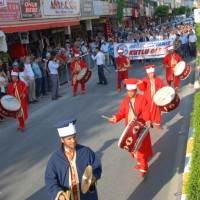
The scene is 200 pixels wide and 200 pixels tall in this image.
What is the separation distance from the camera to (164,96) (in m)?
9.50

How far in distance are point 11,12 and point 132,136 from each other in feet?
41.4

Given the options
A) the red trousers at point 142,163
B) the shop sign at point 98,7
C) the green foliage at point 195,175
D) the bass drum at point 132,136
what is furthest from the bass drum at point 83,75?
the shop sign at point 98,7

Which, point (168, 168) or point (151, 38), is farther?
point (151, 38)

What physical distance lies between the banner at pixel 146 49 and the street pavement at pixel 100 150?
8.55 meters

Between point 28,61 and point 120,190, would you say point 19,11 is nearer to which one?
point 28,61

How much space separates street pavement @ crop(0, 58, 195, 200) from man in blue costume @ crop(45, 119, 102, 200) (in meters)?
1.95

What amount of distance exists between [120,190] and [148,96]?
372 centimetres

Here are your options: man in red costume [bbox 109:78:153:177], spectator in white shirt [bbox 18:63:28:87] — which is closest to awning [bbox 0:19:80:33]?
spectator in white shirt [bbox 18:63:28:87]

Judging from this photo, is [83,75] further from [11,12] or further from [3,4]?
[11,12]

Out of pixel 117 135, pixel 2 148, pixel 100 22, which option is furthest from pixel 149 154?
pixel 100 22

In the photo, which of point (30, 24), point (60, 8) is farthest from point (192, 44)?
point (30, 24)

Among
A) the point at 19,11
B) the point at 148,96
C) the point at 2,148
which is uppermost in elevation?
the point at 19,11

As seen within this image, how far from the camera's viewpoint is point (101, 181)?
7.35 meters

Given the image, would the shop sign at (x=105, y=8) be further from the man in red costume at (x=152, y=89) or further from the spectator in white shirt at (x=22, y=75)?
the man in red costume at (x=152, y=89)
